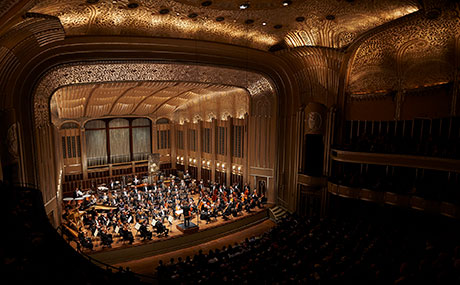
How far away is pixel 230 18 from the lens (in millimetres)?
10992

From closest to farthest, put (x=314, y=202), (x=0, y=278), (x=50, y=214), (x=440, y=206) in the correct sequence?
(x=0, y=278) < (x=440, y=206) < (x=50, y=214) < (x=314, y=202)

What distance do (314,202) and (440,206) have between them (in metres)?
5.35

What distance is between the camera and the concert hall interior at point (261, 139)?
7.61 metres

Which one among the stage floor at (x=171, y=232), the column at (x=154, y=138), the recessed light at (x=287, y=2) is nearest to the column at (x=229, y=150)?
the stage floor at (x=171, y=232)

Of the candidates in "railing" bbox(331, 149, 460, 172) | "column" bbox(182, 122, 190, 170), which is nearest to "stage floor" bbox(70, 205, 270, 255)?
"railing" bbox(331, 149, 460, 172)

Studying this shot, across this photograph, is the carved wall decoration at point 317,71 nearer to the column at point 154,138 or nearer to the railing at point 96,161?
the column at point 154,138

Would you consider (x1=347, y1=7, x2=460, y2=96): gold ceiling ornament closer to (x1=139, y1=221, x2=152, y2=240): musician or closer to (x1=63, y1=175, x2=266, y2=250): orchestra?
(x1=63, y1=175, x2=266, y2=250): orchestra

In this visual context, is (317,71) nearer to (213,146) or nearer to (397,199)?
(397,199)

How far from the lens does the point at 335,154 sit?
13.5 meters

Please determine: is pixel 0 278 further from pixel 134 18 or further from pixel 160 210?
pixel 160 210

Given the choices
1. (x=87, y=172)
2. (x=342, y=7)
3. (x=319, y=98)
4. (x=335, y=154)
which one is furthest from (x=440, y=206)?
(x=87, y=172)

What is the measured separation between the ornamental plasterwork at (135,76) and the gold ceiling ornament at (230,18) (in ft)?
4.80

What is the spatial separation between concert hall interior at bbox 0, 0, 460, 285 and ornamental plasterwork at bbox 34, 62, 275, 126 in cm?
11

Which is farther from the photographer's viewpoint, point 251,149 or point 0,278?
point 251,149
